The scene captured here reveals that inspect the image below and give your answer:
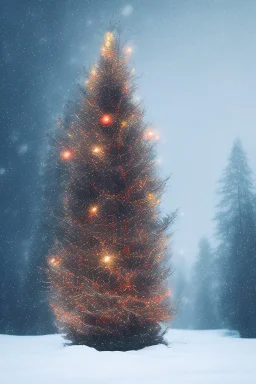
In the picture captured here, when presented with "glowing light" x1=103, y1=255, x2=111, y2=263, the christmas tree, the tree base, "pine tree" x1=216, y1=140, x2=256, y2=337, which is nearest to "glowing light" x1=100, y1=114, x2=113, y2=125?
the christmas tree

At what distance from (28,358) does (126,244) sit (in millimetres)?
3696

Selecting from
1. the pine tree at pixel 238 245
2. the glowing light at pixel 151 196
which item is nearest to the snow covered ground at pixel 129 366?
the glowing light at pixel 151 196

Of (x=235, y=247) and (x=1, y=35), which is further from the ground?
(x=1, y=35)

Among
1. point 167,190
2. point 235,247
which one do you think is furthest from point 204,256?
point 167,190

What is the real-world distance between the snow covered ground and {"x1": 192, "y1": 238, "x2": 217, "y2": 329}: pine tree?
2485 centimetres

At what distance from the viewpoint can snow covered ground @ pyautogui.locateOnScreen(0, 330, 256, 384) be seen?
4539 millimetres

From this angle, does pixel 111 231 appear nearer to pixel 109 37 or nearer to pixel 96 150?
pixel 96 150

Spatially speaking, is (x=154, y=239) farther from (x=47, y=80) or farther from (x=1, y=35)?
(x=1, y=35)

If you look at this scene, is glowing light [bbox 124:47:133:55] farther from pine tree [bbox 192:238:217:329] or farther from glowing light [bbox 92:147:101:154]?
pine tree [bbox 192:238:217:329]

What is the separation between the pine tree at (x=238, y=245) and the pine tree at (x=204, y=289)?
33.1 ft

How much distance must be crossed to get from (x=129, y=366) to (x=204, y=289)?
34707mm

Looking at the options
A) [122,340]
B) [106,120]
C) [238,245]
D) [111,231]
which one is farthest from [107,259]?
[238,245]

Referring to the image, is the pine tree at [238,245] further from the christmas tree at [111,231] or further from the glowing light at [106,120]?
the glowing light at [106,120]

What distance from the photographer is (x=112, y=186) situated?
29.6 ft
